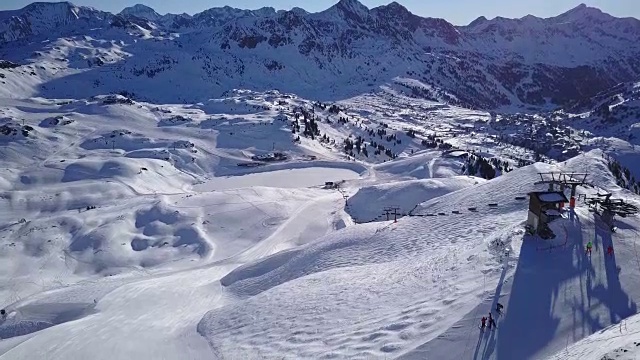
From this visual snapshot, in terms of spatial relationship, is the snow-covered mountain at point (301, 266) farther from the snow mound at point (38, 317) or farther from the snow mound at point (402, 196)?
the snow mound at point (402, 196)

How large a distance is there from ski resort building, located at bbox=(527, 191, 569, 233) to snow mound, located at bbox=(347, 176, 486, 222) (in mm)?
39029

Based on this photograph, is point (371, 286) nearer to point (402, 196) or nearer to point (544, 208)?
point (544, 208)

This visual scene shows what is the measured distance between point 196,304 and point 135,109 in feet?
460

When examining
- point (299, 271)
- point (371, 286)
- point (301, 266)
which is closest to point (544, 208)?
point (371, 286)

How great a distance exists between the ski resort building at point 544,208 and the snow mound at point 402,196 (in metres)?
39.0

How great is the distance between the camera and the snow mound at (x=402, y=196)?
71.0m

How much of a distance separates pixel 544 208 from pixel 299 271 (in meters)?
20.9

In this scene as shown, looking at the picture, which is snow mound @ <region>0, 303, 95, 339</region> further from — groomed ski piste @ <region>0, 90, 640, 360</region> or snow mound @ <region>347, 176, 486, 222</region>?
snow mound @ <region>347, 176, 486, 222</region>

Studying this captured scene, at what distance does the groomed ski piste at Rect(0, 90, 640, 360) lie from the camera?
2291 cm

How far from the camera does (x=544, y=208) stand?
2927cm

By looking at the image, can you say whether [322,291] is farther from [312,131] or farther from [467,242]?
[312,131]

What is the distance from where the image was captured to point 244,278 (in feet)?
142

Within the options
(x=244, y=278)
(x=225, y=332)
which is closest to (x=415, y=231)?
(x=244, y=278)

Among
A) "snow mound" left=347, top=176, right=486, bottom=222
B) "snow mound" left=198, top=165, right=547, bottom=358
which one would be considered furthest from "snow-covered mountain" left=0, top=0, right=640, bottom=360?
"snow mound" left=347, top=176, right=486, bottom=222
